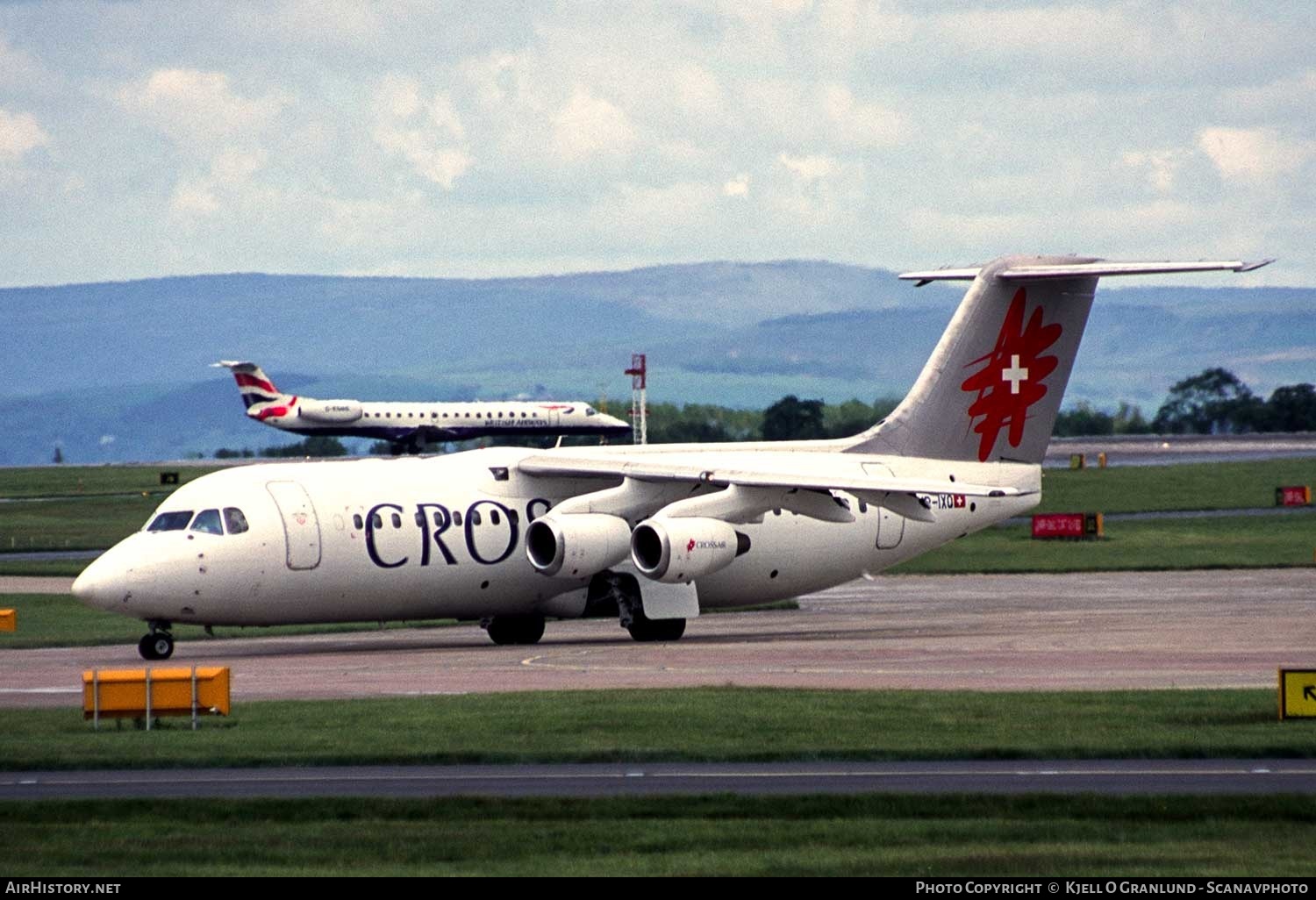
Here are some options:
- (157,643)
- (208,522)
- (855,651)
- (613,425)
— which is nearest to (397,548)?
(208,522)

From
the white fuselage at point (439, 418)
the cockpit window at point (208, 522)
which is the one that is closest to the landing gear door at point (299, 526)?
the cockpit window at point (208, 522)

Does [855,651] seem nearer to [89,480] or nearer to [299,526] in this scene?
[299,526]

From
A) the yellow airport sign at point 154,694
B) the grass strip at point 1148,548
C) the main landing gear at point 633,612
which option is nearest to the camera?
the yellow airport sign at point 154,694

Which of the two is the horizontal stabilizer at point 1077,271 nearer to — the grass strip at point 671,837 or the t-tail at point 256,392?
the grass strip at point 671,837

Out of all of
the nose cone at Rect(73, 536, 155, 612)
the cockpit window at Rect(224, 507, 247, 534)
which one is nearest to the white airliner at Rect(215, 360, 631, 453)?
the cockpit window at Rect(224, 507, 247, 534)

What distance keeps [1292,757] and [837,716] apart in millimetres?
5506

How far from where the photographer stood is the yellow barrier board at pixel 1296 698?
2383 cm

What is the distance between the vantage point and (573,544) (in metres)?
36.8

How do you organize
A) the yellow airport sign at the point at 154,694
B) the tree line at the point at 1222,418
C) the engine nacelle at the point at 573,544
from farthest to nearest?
the tree line at the point at 1222,418 < the engine nacelle at the point at 573,544 < the yellow airport sign at the point at 154,694

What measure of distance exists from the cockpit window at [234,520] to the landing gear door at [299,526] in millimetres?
659

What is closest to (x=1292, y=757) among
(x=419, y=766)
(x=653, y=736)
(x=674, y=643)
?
(x=653, y=736)

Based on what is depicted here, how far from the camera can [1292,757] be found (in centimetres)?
2138

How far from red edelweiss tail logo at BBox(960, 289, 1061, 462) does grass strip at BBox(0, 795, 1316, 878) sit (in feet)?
75.1

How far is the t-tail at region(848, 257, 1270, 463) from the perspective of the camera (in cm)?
4069
